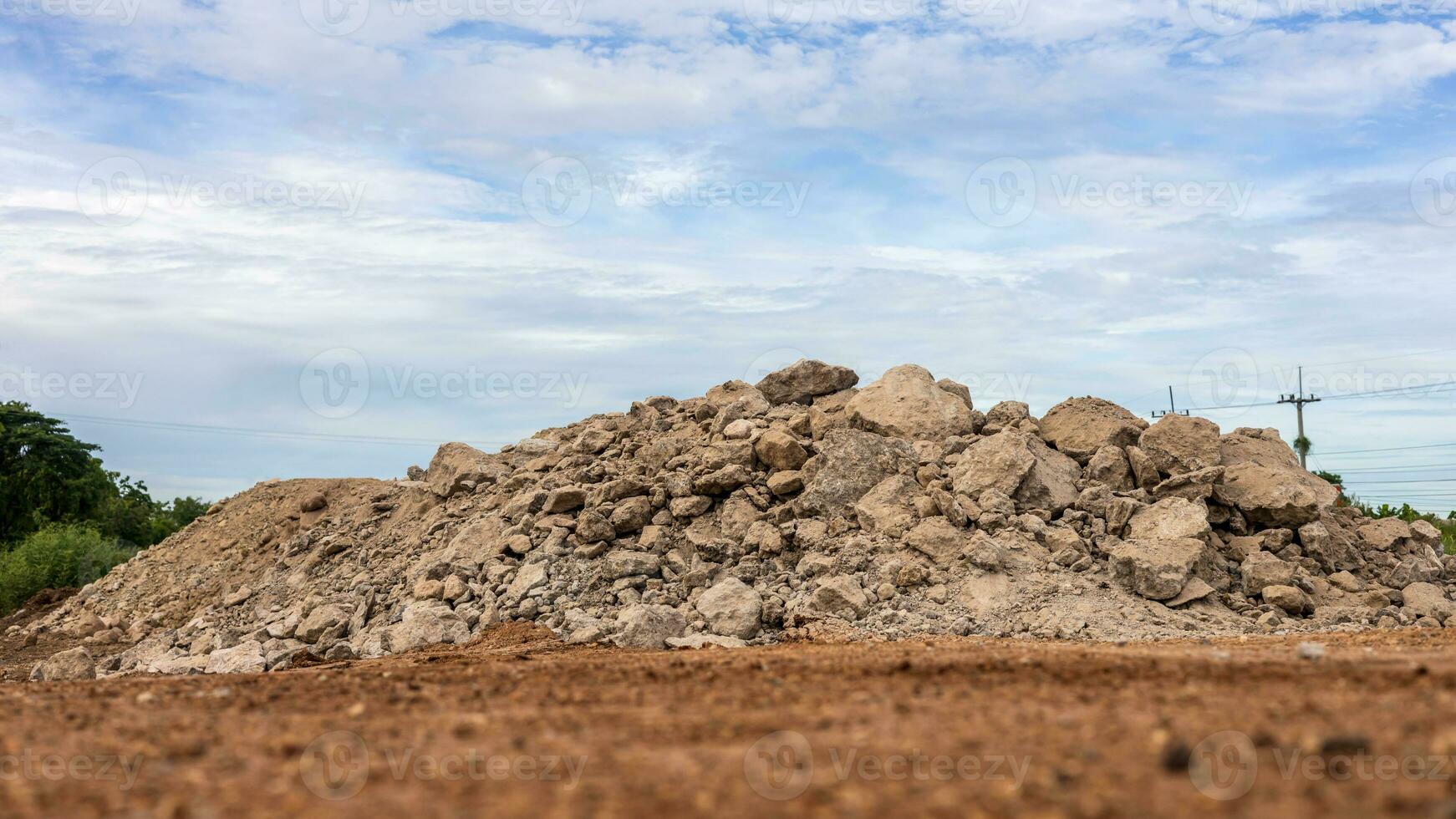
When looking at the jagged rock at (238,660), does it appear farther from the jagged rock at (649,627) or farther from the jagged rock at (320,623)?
the jagged rock at (649,627)

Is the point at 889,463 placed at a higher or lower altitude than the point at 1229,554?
higher

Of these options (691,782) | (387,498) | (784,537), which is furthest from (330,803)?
(387,498)

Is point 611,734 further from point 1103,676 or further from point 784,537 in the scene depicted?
point 784,537

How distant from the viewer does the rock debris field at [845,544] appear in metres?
13.2

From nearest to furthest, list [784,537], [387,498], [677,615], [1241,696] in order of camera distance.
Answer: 1. [1241,696]
2. [677,615]
3. [784,537]
4. [387,498]

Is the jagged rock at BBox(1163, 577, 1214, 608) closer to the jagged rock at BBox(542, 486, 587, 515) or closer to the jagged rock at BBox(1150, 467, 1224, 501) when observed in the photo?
the jagged rock at BBox(1150, 467, 1224, 501)

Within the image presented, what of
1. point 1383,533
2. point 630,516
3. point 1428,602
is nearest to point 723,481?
point 630,516

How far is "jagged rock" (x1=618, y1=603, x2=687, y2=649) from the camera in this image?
40.4ft

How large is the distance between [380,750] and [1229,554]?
41.1ft

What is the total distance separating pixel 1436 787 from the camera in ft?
14.0

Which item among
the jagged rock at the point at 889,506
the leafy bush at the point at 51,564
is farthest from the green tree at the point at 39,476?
the jagged rock at the point at 889,506

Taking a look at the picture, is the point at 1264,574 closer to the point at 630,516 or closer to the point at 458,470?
the point at 630,516

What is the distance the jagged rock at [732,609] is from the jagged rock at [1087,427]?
5.74 meters

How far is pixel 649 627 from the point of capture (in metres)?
12.4
